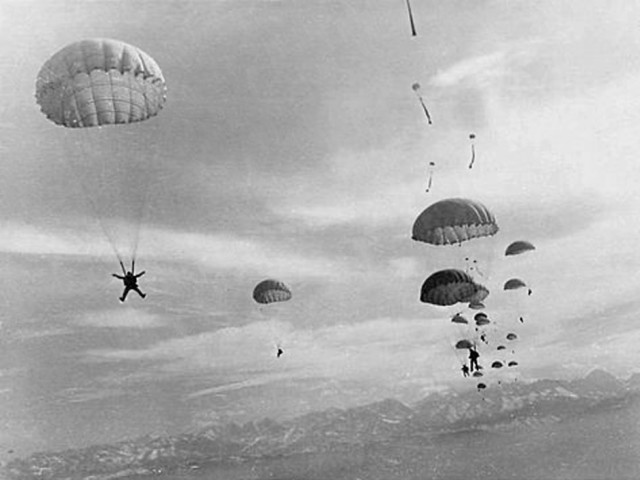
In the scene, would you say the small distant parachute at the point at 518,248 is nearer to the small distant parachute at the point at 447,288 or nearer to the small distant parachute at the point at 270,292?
the small distant parachute at the point at 447,288

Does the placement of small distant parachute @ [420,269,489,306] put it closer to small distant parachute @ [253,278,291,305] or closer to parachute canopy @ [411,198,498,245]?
parachute canopy @ [411,198,498,245]

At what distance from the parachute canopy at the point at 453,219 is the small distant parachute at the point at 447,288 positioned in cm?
307

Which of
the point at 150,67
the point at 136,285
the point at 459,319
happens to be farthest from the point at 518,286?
the point at 150,67

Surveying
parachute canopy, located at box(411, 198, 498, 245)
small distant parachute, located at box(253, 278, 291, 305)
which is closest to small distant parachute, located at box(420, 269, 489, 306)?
parachute canopy, located at box(411, 198, 498, 245)

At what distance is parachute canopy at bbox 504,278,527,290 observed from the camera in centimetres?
3851

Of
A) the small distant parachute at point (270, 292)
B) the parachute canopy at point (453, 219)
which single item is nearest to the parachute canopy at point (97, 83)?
the parachute canopy at point (453, 219)

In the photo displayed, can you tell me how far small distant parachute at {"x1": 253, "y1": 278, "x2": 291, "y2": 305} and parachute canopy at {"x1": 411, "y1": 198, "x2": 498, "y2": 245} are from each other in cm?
1144

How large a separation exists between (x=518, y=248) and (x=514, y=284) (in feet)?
15.4

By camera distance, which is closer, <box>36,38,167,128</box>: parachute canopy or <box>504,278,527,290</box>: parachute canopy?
<box>36,38,167,128</box>: parachute canopy

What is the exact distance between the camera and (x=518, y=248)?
114ft

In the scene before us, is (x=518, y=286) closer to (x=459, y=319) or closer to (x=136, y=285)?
Result: (x=459, y=319)

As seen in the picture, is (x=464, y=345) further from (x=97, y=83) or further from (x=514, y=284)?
(x=97, y=83)

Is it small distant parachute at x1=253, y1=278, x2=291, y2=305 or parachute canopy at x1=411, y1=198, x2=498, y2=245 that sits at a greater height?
small distant parachute at x1=253, y1=278, x2=291, y2=305

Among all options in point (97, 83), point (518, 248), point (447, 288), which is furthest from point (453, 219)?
point (97, 83)
